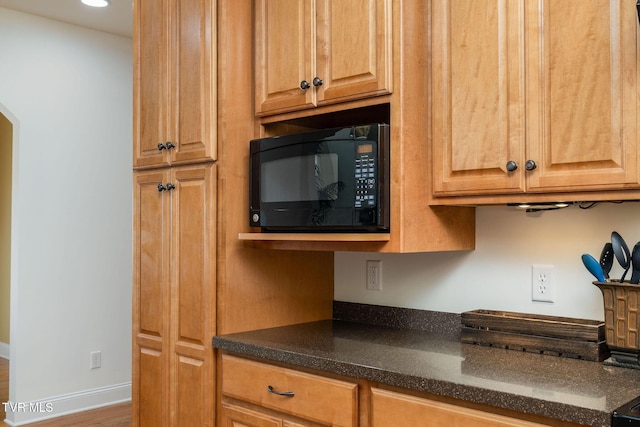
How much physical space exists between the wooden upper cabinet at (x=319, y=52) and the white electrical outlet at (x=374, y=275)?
731 mm

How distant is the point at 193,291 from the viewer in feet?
7.76

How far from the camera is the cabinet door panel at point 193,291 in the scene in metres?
2.30

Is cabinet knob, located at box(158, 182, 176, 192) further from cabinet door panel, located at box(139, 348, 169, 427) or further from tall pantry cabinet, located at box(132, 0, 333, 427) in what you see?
cabinet door panel, located at box(139, 348, 169, 427)

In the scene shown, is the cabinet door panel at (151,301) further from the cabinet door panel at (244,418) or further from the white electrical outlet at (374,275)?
the white electrical outlet at (374,275)

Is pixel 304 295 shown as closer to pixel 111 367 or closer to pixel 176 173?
pixel 176 173

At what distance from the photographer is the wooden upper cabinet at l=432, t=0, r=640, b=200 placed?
1.58 meters

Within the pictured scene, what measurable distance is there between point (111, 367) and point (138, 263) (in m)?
2.04

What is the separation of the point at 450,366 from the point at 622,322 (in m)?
0.48

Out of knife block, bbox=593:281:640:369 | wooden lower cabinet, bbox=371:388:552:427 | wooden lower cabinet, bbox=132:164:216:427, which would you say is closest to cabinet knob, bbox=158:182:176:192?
wooden lower cabinet, bbox=132:164:216:427

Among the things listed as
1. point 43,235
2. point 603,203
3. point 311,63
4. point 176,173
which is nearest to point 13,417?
point 43,235

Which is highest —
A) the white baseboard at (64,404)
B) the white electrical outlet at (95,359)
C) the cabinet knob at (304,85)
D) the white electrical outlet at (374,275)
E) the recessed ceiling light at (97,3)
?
the recessed ceiling light at (97,3)

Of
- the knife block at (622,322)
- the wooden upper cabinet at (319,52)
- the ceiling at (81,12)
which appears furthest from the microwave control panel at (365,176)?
the ceiling at (81,12)

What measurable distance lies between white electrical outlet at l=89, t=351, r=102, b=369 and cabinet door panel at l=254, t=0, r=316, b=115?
2.67 m

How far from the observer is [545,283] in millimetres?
2020
